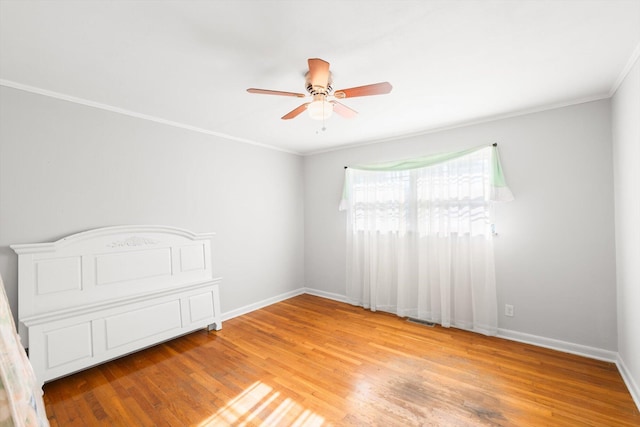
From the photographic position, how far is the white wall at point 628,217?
6.65 feet

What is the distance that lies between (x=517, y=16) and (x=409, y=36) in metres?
0.58

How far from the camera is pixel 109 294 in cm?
268

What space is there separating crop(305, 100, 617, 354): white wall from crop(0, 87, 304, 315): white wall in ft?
9.12

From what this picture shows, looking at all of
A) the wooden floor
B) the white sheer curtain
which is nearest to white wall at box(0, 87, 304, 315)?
the wooden floor

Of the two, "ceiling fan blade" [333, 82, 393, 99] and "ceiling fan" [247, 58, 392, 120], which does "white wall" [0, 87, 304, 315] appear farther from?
"ceiling fan blade" [333, 82, 393, 99]

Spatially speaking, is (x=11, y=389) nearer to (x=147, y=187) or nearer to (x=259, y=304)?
(x=147, y=187)

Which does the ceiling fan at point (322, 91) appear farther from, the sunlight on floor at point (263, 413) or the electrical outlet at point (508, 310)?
the electrical outlet at point (508, 310)

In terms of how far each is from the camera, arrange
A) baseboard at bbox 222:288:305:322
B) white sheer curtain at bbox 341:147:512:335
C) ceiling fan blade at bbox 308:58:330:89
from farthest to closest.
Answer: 1. baseboard at bbox 222:288:305:322
2. white sheer curtain at bbox 341:147:512:335
3. ceiling fan blade at bbox 308:58:330:89

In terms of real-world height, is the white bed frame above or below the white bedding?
below

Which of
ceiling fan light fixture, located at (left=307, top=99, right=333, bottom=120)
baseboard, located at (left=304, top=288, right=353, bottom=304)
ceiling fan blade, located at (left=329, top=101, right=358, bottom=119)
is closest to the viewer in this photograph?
ceiling fan light fixture, located at (left=307, top=99, right=333, bottom=120)

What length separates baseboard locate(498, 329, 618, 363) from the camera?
262 cm

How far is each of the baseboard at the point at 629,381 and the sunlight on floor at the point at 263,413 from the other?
2.30 meters

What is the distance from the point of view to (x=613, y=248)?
2596mm

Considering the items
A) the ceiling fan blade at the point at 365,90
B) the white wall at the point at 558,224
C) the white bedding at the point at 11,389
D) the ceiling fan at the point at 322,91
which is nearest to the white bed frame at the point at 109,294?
the ceiling fan at the point at 322,91
